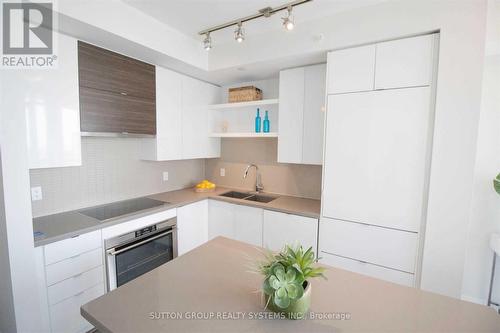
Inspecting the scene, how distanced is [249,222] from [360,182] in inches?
48.3

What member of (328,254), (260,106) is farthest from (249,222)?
(260,106)

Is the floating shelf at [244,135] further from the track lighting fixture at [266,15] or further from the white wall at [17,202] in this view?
the white wall at [17,202]

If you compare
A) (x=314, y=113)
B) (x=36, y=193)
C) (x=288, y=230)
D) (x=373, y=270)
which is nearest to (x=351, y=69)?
(x=314, y=113)

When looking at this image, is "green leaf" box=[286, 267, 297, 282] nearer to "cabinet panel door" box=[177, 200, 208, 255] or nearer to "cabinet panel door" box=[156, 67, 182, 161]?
"cabinet panel door" box=[177, 200, 208, 255]

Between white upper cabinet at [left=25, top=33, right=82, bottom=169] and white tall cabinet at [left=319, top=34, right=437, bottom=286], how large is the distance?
6.82ft

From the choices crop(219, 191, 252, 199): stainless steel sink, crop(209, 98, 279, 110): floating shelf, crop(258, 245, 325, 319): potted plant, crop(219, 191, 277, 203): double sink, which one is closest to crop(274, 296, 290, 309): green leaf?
crop(258, 245, 325, 319): potted plant

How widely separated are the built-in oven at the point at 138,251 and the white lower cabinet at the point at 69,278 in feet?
0.26

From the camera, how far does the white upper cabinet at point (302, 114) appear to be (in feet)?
7.82

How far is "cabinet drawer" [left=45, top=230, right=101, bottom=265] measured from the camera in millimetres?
1619

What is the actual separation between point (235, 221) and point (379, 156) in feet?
5.34

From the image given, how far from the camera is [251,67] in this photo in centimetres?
256

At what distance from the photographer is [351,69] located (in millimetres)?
1973

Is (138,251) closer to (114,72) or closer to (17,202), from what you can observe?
(17,202)

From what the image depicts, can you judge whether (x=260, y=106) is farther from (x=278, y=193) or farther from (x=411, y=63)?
(x=411, y=63)
